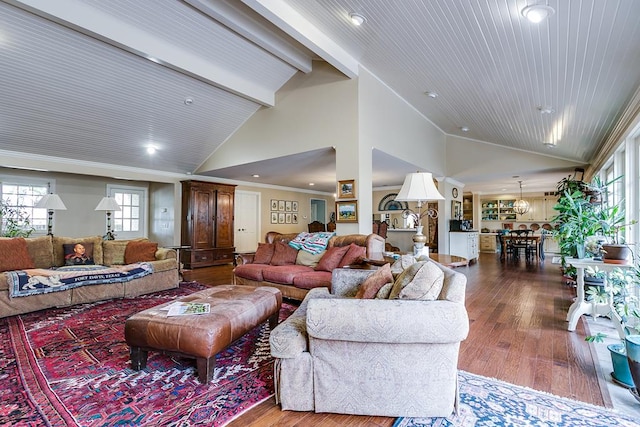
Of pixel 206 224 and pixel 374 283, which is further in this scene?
pixel 206 224

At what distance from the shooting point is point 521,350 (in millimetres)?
2615

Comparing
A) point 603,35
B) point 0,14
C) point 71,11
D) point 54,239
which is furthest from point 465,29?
point 54,239

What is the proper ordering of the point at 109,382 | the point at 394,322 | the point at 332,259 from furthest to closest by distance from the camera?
the point at 332,259 → the point at 109,382 → the point at 394,322

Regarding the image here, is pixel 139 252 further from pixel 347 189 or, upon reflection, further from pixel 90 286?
pixel 347 189

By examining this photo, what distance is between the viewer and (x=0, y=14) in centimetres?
338

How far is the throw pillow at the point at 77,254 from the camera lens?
15.3 feet

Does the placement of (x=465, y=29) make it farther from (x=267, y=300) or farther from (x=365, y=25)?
(x=267, y=300)

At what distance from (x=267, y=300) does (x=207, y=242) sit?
5.19 meters

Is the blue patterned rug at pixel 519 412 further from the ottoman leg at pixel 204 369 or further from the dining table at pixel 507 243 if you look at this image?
the dining table at pixel 507 243

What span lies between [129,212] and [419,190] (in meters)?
7.79

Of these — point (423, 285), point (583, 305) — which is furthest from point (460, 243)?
point (423, 285)

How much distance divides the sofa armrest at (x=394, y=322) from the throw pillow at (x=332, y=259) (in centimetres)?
225

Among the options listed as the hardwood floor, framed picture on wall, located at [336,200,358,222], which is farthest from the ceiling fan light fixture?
framed picture on wall, located at [336,200,358,222]

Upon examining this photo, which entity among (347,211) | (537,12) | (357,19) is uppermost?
(357,19)
